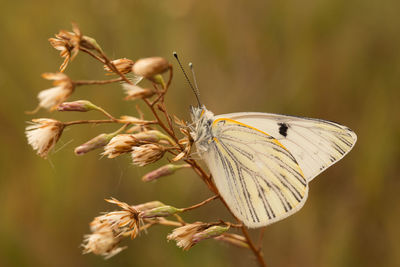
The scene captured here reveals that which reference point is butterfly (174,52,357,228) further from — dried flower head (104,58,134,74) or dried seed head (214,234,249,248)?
dried flower head (104,58,134,74)

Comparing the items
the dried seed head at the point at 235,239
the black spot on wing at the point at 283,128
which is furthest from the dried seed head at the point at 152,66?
the black spot on wing at the point at 283,128

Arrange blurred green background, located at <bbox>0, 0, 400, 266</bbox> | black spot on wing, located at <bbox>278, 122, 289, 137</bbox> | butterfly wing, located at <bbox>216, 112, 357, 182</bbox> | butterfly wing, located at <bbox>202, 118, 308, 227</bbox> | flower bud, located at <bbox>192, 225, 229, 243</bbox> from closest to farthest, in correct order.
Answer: flower bud, located at <bbox>192, 225, 229, 243</bbox> < butterfly wing, located at <bbox>202, 118, 308, 227</bbox> < butterfly wing, located at <bbox>216, 112, 357, 182</bbox> < black spot on wing, located at <bbox>278, 122, 289, 137</bbox> < blurred green background, located at <bbox>0, 0, 400, 266</bbox>

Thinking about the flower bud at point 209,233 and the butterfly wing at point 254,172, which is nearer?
the flower bud at point 209,233

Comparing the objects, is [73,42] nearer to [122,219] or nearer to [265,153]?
[122,219]

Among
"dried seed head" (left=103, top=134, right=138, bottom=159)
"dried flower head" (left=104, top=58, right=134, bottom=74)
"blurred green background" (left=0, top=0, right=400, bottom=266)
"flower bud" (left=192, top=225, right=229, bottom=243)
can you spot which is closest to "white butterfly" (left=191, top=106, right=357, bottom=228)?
"flower bud" (left=192, top=225, right=229, bottom=243)

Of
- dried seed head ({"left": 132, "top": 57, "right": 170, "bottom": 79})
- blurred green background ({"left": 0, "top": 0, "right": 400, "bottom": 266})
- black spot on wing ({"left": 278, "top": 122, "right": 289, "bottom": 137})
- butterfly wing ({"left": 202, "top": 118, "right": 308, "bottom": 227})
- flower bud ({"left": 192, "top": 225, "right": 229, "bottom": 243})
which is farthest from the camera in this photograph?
blurred green background ({"left": 0, "top": 0, "right": 400, "bottom": 266})

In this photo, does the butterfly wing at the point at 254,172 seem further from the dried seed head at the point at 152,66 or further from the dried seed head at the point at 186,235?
the dried seed head at the point at 152,66
